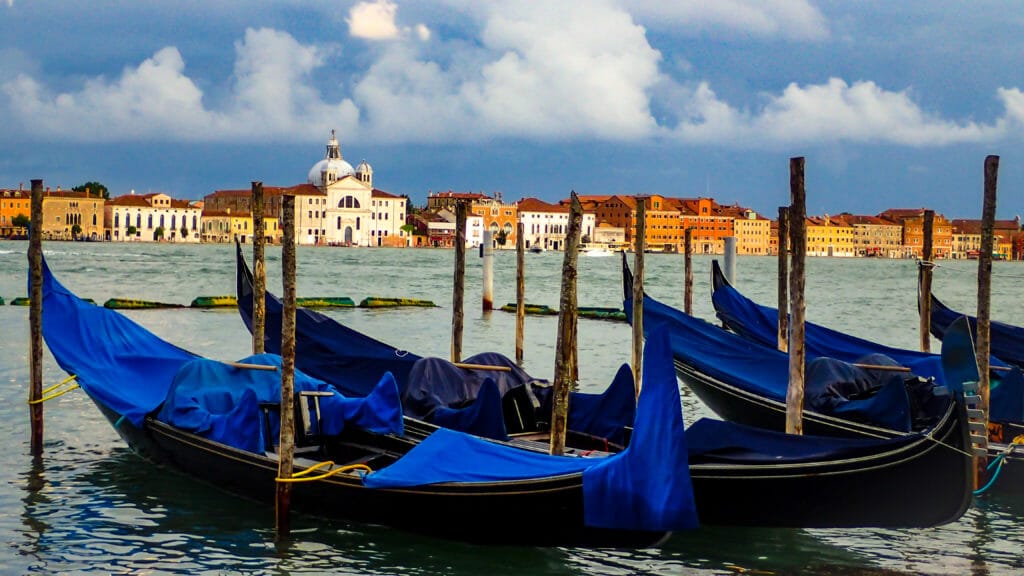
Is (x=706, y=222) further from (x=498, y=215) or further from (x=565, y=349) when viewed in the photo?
(x=565, y=349)

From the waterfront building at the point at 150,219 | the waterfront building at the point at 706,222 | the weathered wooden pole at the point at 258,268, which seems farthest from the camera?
the waterfront building at the point at 706,222

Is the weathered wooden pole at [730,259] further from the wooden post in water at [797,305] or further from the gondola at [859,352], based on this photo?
the wooden post in water at [797,305]

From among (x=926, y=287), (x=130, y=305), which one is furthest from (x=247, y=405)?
(x=130, y=305)

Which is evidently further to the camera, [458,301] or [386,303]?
[386,303]

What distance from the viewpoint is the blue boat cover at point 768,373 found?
680 centimetres

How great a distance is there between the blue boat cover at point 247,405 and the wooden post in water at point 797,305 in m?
2.13

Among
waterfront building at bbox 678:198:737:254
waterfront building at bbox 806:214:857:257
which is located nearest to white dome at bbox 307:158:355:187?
waterfront building at bbox 678:198:737:254

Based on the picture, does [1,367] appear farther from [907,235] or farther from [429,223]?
[907,235]

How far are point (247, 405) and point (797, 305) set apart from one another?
3050 mm

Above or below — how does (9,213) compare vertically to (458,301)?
above

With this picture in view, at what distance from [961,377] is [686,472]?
3.98 feet

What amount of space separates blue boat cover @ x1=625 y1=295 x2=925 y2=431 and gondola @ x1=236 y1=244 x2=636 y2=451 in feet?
1.97

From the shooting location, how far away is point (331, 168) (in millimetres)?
97562

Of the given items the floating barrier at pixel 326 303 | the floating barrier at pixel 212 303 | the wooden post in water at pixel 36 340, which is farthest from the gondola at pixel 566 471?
the floating barrier at pixel 326 303
